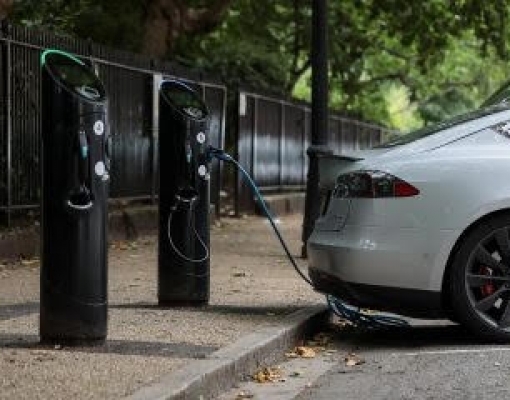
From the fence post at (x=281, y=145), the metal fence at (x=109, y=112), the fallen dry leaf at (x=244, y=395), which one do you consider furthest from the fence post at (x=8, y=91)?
the fence post at (x=281, y=145)

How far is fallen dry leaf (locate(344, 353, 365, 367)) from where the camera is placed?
6.64 meters

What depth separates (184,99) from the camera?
25.3 ft

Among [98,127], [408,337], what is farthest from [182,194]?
[408,337]

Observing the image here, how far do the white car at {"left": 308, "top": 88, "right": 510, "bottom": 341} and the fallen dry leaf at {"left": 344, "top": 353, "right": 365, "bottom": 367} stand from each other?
0.38 metres

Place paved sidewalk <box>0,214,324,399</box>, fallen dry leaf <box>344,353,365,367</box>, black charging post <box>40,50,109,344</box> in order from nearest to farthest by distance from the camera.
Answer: paved sidewalk <box>0,214,324,399</box> → black charging post <box>40,50,109,344</box> → fallen dry leaf <box>344,353,365,367</box>

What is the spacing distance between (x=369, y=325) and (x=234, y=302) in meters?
1.16

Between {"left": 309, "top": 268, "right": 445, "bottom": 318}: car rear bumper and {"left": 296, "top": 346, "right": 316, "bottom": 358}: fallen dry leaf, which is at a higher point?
{"left": 309, "top": 268, "right": 445, "bottom": 318}: car rear bumper

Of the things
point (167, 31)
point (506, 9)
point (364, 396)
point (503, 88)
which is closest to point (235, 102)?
point (167, 31)

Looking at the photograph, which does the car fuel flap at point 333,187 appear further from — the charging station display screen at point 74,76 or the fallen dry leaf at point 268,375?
the charging station display screen at point 74,76

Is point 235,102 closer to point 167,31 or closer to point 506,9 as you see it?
point 167,31

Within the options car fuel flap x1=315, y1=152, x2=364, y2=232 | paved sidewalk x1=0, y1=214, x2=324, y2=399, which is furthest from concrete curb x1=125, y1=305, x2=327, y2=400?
car fuel flap x1=315, y1=152, x2=364, y2=232

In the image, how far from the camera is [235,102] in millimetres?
17984

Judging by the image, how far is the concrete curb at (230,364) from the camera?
5.15 m

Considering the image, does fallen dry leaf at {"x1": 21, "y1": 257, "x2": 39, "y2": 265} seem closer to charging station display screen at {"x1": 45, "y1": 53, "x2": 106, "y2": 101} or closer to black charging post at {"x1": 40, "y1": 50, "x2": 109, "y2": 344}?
black charging post at {"x1": 40, "y1": 50, "x2": 109, "y2": 344}
